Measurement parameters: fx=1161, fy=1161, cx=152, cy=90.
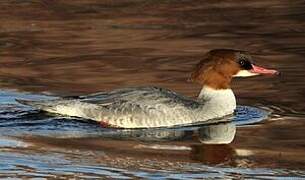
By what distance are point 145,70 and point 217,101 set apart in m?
2.68

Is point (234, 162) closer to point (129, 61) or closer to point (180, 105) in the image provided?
point (180, 105)

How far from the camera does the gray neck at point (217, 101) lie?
12.3m

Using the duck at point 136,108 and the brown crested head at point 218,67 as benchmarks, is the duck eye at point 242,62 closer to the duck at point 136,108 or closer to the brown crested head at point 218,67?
the brown crested head at point 218,67

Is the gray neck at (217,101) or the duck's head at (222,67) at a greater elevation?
the duck's head at (222,67)

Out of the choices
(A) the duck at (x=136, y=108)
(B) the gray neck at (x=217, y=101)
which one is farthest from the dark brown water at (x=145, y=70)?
(B) the gray neck at (x=217, y=101)

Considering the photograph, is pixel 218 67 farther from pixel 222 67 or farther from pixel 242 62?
pixel 242 62

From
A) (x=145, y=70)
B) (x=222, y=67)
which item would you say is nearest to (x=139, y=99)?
(x=222, y=67)

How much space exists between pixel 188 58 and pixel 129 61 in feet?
2.75

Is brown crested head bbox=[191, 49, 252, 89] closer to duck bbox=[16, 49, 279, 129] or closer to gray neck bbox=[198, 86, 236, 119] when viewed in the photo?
gray neck bbox=[198, 86, 236, 119]

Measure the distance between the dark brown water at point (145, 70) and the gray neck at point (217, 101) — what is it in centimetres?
48

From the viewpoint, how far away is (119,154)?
10.3m

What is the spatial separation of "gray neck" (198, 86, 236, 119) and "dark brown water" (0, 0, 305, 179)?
482 mm

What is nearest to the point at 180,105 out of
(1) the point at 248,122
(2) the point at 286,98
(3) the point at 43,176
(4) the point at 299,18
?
(1) the point at 248,122

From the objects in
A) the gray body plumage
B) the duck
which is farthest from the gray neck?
the gray body plumage
